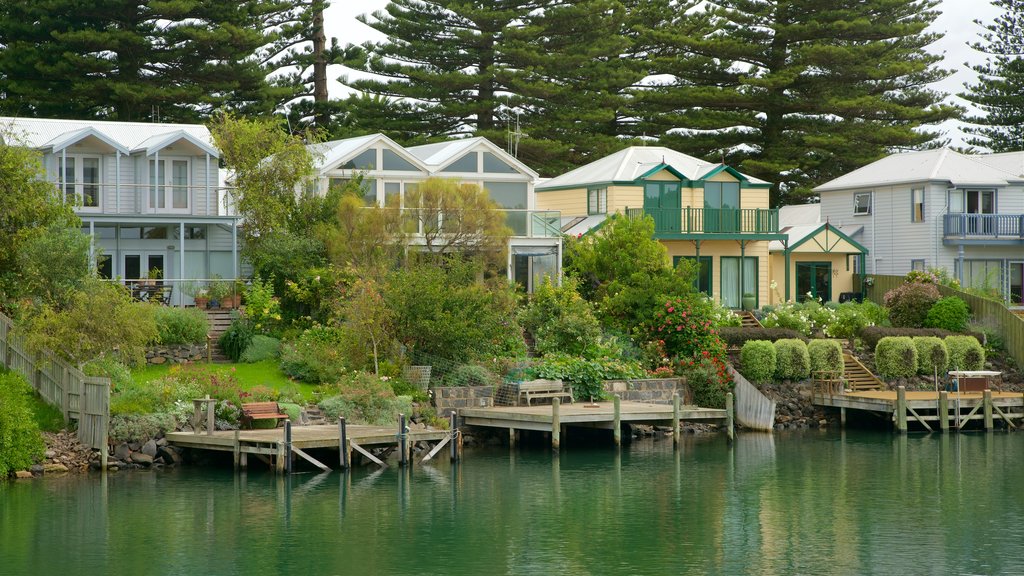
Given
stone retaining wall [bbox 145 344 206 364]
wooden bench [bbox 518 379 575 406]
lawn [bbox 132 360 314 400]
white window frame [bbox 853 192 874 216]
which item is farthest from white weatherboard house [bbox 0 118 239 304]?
white window frame [bbox 853 192 874 216]

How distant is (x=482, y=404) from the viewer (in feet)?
118

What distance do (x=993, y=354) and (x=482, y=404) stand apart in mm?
19521

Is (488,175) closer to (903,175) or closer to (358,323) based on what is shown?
→ (358,323)

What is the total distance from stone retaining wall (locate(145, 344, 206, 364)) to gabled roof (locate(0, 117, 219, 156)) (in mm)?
9140

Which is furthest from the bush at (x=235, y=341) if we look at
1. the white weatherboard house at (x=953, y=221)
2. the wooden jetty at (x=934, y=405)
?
the white weatherboard house at (x=953, y=221)

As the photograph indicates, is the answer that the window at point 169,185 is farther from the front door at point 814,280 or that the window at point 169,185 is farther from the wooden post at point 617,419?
the front door at point 814,280

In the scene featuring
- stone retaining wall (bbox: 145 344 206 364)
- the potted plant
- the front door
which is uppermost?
the front door

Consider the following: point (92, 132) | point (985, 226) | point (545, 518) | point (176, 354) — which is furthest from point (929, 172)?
point (545, 518)

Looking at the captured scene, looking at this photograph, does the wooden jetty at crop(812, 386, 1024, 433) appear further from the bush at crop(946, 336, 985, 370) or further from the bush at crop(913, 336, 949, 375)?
the bush at crop(946, 336, 985, 370)

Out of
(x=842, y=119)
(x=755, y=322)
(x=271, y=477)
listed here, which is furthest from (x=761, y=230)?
(x=271, y=477)

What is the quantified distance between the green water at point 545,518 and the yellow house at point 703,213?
1714cm

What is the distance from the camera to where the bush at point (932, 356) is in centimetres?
4275

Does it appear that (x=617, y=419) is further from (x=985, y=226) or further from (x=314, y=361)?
(x=985, y=226)

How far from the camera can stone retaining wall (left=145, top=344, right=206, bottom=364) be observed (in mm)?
37000
